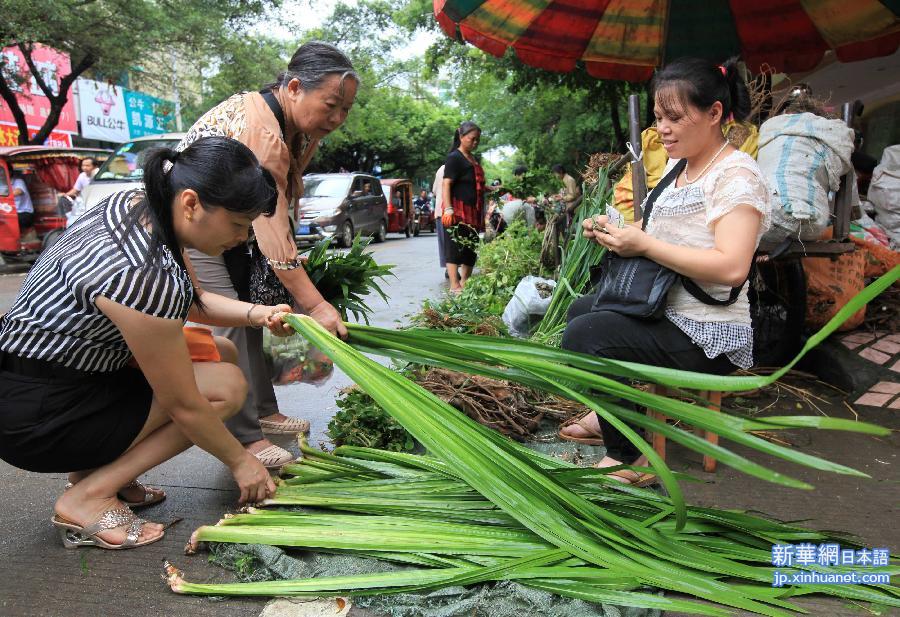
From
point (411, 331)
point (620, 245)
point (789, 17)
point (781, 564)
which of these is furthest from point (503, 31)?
point (781, 564)

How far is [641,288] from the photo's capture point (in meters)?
2.37

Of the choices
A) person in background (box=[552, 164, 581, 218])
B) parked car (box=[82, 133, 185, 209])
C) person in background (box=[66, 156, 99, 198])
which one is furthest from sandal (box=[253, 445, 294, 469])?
person in background (box=[66, 156, 99, 198])

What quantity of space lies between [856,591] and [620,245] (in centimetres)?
121

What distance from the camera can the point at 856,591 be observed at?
5.62ft

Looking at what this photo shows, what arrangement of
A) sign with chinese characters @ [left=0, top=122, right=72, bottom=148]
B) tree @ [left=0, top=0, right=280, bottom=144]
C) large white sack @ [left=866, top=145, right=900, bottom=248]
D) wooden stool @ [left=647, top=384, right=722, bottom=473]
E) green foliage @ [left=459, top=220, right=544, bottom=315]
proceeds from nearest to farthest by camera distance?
wooden stool @ [left=647, top=384, right=722, bottom=473]
large white sack @ [left=866, top=145, right=900, bottom=248]
green foliage @ [left=459, top=220, right=544, bottom=315]
tree @ [left=0, top=0, right=280, bottom=144]
sign with chinese characters @ [left=0, top=122, right=72, bottom=148]

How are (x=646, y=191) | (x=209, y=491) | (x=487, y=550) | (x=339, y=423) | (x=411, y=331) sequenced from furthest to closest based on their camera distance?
(x=646, y=191), (x=339, y=423), (x=209, y=491), (x=411, y=331), (x=487, y=550)

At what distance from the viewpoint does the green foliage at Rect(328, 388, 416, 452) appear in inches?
111

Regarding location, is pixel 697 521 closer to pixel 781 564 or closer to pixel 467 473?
pixel 781 564

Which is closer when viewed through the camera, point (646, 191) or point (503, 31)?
point (646, 191)

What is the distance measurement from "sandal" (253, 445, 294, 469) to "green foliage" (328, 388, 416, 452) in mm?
222

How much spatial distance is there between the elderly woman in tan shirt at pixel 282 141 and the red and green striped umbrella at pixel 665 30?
2.02 meters

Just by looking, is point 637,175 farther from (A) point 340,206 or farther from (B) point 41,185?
(A) point 340,206

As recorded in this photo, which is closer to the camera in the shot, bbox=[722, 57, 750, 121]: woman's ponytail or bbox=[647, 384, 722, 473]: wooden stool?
bbox=[722, 57, 750, 121]: woman's ponytail

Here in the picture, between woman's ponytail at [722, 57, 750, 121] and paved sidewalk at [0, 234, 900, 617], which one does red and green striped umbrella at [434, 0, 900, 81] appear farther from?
woman's ponytail at [722, 57, 750, 121]
